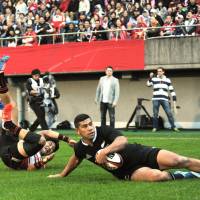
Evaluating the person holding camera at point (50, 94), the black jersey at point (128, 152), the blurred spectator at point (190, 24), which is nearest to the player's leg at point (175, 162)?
the black jersey at point (128, 152)

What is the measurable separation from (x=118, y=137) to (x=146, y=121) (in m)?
15.8

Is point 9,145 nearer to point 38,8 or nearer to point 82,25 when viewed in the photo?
point 82,25

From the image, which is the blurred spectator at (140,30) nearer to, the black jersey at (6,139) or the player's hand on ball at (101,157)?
the black jersey at (6,139)

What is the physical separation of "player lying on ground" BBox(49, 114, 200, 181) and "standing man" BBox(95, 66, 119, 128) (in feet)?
40.8

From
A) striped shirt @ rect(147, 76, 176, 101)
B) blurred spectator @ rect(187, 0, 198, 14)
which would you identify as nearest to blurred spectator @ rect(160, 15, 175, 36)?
blurred spectator @ rect(187, 0, 198, 14)

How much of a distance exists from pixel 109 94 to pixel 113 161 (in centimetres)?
1288

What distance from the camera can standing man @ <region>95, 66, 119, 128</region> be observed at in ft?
72.5

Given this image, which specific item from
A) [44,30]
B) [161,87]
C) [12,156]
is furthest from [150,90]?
[12,156]

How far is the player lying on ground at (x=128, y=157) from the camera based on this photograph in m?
9.19

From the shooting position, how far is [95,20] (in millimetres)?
26484

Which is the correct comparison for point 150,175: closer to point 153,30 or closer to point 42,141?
point 42,141

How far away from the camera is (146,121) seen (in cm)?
2498

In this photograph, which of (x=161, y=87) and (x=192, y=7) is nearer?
(x=161, y=87)

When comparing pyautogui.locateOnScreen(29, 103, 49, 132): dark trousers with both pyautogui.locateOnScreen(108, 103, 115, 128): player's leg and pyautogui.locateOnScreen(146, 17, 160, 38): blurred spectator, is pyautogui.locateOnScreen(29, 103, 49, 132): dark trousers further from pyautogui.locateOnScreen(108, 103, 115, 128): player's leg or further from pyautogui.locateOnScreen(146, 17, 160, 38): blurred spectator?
pyautogui.locateOnScreen(146, 17, 160, 38): blurred spectator
